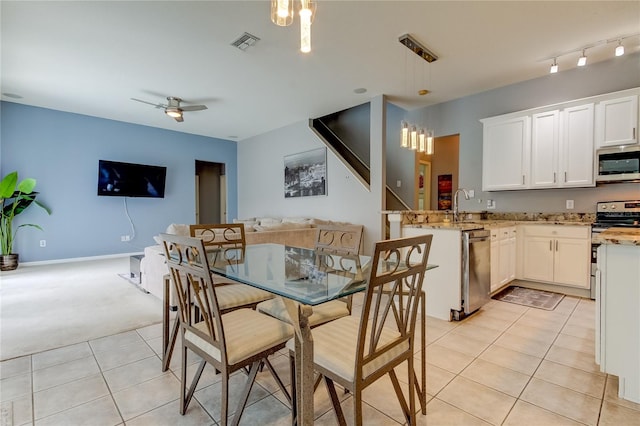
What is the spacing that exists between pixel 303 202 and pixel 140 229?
12.4ft

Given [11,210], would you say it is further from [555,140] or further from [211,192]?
[555,140]

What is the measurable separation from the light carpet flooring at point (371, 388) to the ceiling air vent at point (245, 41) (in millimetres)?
3045

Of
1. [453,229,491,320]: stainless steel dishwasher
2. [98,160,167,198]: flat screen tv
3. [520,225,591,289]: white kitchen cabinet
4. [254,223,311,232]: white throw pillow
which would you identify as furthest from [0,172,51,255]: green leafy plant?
[520,225,591,289]: white kitchen cabinet

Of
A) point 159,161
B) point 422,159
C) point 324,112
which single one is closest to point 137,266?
point 159,161

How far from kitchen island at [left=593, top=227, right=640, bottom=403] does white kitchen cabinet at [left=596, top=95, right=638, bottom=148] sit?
2.51 m

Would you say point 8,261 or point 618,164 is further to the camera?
point 8,261

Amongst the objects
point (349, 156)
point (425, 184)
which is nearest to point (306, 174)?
point (349, 156)

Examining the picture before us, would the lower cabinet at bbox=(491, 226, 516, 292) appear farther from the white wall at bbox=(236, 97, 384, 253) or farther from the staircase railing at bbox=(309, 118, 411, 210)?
the staircase railing at bbox=(309, 118, 411, 210)

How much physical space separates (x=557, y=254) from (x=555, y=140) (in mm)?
1468

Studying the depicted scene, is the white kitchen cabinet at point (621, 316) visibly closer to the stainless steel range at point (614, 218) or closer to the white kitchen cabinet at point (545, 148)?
the stainless steel range at point (614, 218)

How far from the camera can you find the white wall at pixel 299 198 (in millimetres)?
4949

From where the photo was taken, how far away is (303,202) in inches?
249

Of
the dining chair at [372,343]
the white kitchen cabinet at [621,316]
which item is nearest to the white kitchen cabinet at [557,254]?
the white kitchen cabinet at [621,316]

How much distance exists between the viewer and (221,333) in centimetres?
124
